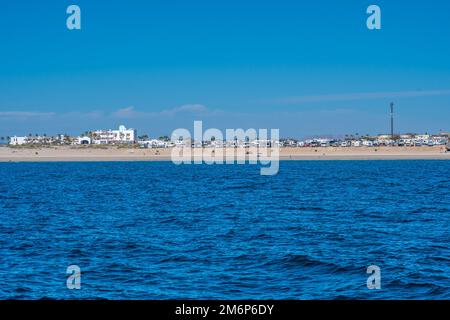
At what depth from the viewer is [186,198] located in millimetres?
57812

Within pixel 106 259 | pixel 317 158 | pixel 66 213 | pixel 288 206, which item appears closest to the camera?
pixel 106 259

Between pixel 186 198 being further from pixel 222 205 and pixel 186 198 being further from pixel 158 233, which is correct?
pixel 158 233

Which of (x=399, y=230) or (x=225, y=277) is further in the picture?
(x=399, y=230)

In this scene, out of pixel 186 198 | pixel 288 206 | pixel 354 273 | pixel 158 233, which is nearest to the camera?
pixel 354 273

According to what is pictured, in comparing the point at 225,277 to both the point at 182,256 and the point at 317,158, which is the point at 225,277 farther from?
the point at 317,158

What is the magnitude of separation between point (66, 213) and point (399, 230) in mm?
25613

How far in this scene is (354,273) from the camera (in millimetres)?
21484

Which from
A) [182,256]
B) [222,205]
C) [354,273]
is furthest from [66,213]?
[354,273]

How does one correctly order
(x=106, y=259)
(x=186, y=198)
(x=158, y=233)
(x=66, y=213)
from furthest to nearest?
(x=186, y=198) < (x=66, y=213) < (x=158, y=233) < (x=106, y=259)

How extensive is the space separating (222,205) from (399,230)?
19.8 metres
